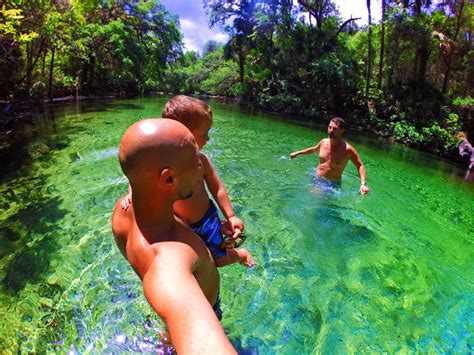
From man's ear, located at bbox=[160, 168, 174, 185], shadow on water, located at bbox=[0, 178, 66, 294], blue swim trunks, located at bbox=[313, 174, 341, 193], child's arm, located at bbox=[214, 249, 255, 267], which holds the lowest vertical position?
shadow on water, located at bbox=[0, 178, 66, 294]

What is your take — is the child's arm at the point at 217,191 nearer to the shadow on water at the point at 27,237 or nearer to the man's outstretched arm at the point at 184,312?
the man's outstretched arm at the point at 184,312

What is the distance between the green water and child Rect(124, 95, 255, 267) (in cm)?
87

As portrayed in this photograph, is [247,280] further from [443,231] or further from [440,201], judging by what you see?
[440,201]

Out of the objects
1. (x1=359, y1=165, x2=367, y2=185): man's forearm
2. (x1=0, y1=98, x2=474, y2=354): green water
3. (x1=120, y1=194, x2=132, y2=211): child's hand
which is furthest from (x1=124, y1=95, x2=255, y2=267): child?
(x1=359, y1=165, x2=367, y2=185): man's forearm

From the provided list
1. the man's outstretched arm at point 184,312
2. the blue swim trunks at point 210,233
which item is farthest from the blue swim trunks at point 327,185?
the man's outstretched arm at point 184,312

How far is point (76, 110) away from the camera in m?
17.1

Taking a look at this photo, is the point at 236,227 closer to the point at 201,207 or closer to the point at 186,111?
the point at 201,207

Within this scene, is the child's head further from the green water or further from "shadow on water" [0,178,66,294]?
"shadow on water" [0,178,66,294]

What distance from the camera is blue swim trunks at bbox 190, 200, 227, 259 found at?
2365 millimetres

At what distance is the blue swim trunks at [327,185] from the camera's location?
645 centimetres

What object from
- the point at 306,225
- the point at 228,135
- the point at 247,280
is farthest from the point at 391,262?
the point at 228,135

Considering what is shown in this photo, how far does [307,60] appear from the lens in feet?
80.8

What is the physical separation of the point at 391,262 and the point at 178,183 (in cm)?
375

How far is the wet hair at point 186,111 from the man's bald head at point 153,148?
0.89m
